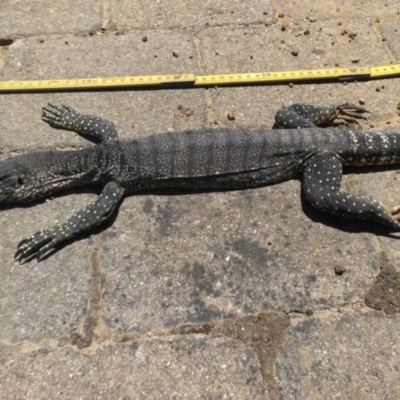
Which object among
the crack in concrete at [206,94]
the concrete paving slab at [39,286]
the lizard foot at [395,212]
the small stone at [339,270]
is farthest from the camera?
the crack in concrete at [206,94]

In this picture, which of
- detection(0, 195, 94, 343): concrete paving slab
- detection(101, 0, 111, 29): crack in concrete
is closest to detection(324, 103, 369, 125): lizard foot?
detection(0, 195, 94, 343): concrete paving slab

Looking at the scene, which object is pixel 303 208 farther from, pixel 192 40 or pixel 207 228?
pixel 192 40

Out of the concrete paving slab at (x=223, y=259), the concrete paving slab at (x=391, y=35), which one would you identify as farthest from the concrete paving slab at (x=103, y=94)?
the concrete paving slab at (x=391, y=35)

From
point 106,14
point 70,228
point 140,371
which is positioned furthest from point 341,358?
point 106,14

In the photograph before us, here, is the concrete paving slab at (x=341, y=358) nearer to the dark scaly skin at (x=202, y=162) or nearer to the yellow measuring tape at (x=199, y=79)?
the dark scaly skin at (x=202, y=162)

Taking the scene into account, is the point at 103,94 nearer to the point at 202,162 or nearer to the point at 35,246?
the point at 202,162

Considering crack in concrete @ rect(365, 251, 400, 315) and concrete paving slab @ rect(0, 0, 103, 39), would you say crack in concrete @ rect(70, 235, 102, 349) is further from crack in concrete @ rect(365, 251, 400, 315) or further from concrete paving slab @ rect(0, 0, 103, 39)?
concrete paving slab @ rect(0, 0, 103, 39)
